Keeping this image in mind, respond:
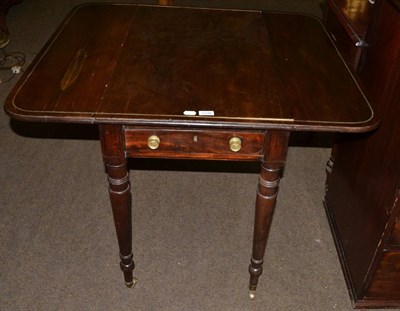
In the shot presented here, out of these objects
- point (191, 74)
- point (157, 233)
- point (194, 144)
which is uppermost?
point (191, 74)

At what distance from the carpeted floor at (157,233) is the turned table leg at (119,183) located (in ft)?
0.77

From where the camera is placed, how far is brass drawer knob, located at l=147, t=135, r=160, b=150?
143 cm

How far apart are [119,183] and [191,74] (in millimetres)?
457

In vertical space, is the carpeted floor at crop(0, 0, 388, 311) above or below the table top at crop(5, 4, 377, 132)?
below

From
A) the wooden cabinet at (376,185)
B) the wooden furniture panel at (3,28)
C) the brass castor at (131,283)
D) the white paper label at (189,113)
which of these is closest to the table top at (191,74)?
the white paper label at (189,113)

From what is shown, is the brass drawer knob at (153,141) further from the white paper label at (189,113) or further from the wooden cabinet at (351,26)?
the wooden cabinet at (351,26)

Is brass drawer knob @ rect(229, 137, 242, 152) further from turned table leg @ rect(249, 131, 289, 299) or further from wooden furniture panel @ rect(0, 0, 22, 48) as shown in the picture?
wooden furniture panel @ rect(0, 0, 22, 48)

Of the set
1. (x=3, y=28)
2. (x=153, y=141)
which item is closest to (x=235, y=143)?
(x=153, y=141)

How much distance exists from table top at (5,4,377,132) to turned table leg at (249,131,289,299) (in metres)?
0.09

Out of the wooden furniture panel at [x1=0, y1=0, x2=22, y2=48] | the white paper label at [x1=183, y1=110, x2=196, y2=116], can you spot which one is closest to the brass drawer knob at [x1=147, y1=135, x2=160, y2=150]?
the white paper label at [x1=183, y1=110, x2=196, y2=116]

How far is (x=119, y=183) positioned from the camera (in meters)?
1.54

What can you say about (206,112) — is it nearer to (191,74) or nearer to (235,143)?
(235,143)

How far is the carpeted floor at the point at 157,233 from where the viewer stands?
1901 mm

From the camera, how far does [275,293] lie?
1.93 m
